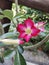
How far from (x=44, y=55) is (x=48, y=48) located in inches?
3.8

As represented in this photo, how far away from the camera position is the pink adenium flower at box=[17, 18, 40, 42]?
0.79 metres

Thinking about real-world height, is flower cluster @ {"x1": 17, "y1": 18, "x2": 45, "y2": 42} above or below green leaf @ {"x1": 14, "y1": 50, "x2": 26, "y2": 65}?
above

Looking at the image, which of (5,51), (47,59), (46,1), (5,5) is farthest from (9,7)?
(47,59)

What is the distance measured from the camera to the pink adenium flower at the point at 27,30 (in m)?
0.79

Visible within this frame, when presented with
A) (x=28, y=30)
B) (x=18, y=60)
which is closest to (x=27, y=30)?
(x=28, y=30)

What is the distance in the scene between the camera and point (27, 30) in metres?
0.82

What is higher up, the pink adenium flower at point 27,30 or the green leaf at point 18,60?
the pink adenium flower at point 27,30

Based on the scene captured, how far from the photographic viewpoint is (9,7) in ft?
4.96

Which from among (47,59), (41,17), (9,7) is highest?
(9,7)

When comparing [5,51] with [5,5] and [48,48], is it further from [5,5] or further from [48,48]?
[48,48]

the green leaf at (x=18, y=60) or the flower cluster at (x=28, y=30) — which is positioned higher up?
the flower cluster at (x=28, y=30)

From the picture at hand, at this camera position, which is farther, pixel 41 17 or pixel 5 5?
pixel 41 17

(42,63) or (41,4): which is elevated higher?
(41,4)

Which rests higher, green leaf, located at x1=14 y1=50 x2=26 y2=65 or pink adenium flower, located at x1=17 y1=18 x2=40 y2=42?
pink adenium flower, located at x1=17 y1=18 x2=40 y2=42
